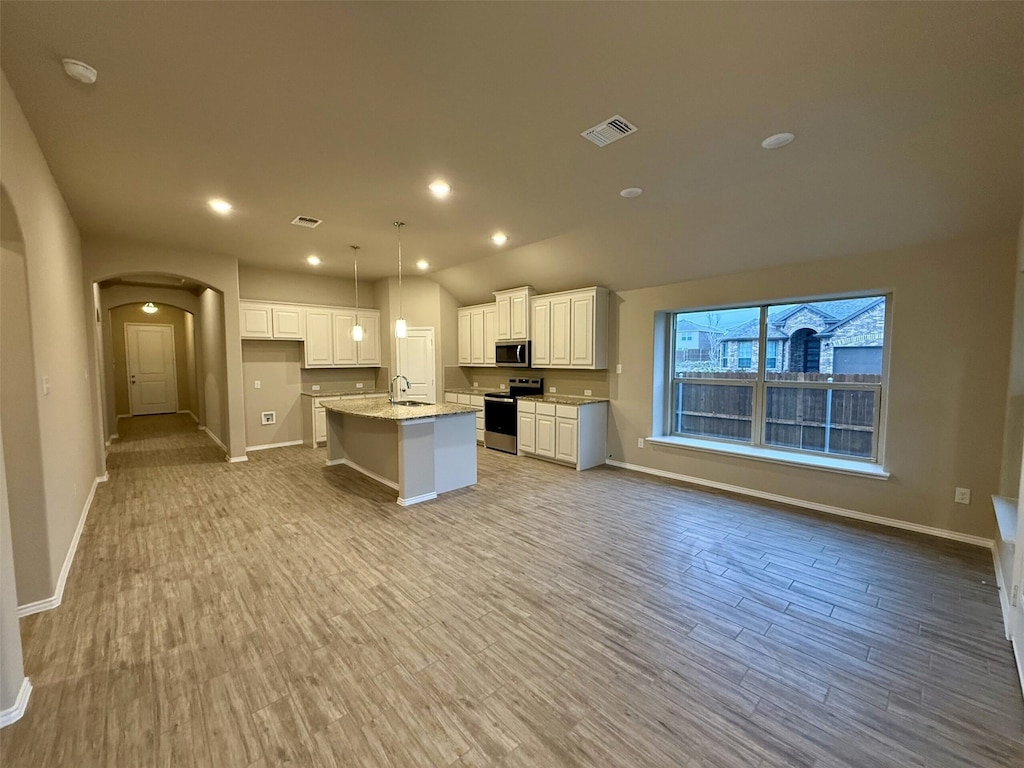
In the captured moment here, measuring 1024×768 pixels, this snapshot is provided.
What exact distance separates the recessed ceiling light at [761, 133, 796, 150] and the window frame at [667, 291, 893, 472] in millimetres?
1980

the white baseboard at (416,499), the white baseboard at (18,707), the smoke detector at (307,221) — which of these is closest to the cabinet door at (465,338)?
the smoke detector at (307,221)

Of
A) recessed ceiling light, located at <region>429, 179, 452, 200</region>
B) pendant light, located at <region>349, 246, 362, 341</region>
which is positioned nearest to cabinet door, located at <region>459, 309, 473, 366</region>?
pendant light, located at <region>349, 246, 362, 341</region>

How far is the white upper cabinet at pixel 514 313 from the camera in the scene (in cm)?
624

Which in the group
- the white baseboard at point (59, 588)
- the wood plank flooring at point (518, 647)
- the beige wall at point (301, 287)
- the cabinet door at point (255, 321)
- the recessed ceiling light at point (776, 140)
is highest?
the recessed ceiling light at point (776, 140)

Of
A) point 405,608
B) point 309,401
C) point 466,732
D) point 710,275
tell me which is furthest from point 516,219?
point 309,401

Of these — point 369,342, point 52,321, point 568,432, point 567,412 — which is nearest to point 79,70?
point 52,321

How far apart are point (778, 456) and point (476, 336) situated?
4813 millimetres

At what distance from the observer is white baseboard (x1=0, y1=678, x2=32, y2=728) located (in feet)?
5.38

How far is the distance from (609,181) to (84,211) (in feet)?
15.9

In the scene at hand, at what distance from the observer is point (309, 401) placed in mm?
6836

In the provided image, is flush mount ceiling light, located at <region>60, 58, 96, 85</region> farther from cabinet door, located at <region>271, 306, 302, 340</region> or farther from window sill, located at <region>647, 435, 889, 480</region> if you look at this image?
window sill, located at <region>647, 435, 889, 480</region>

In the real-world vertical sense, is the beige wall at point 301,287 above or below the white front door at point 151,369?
above

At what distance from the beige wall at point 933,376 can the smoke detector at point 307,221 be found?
4.63 m

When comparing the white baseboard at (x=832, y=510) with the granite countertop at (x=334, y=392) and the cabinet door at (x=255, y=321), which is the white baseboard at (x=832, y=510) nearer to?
the granite countertop at (x=334, y=392)
